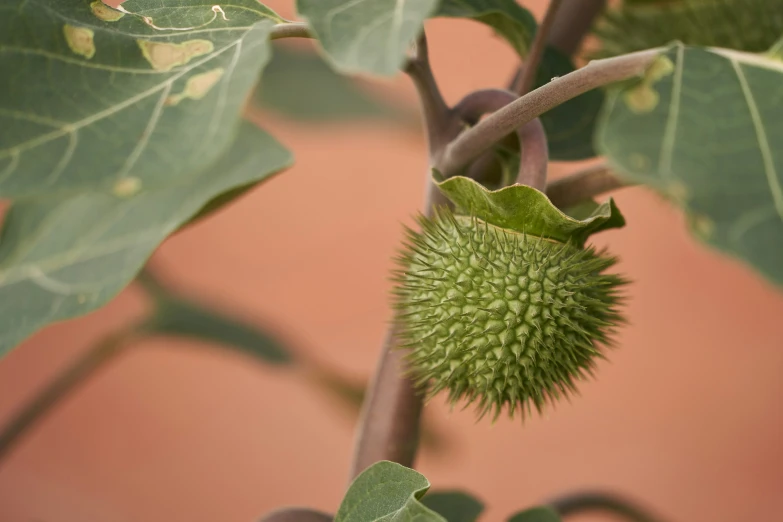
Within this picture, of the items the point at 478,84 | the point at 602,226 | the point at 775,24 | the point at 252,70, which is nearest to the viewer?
the point at 252,70

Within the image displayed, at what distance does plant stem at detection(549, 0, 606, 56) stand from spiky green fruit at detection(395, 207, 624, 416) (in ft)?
0.73

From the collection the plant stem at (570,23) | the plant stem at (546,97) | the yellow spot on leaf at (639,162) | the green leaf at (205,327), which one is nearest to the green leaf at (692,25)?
the plant stem at (570,23)

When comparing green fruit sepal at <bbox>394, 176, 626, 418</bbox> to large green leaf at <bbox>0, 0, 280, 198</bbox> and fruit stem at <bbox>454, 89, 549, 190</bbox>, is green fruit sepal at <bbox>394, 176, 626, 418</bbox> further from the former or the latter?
large green leaf at <bbox>0, 0, 280, 198</bbox>

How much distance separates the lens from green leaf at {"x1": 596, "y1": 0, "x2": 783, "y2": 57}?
68cm

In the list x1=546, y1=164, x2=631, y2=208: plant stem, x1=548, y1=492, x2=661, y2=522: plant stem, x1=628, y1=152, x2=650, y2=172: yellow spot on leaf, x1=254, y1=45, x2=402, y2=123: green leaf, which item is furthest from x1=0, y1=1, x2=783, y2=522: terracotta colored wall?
x1=628, y1=152, x2=650, y2=172: yellow spot on leaf

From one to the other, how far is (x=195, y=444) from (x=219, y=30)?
1.74 meters

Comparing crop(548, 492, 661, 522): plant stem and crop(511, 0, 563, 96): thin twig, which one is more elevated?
crop(511, 0, 563, 96): thin twig

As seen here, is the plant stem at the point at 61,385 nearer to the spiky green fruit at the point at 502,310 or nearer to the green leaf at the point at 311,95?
the green leaf at the point at 311,95

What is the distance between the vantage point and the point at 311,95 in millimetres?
874

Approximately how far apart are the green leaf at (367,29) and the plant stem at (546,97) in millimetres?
90

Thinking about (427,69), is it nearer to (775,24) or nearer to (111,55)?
(111,55)

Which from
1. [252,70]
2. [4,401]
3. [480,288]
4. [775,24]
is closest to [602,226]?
[480,288]

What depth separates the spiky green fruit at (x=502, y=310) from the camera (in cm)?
46

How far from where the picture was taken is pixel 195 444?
1985mm
